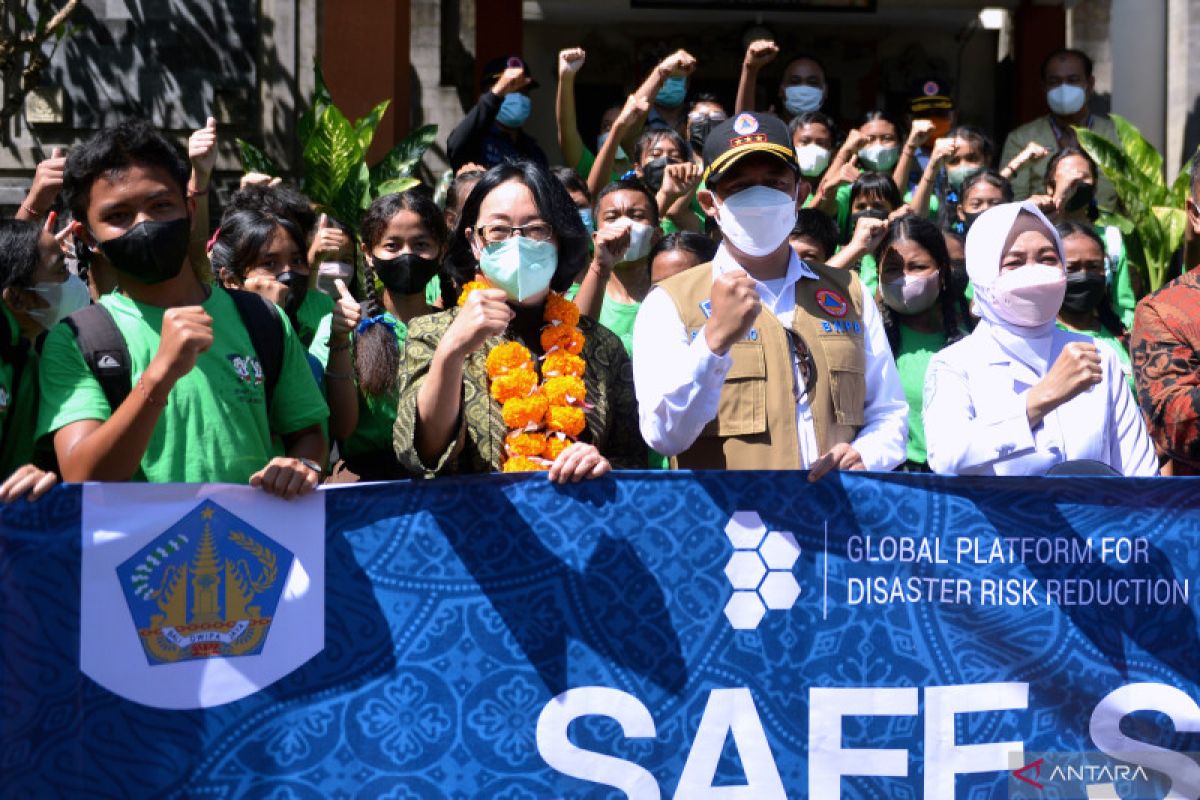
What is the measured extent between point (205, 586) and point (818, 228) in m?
3.37

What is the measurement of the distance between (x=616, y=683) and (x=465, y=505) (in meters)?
0.53

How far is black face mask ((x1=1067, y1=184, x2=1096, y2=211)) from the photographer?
7539 mm

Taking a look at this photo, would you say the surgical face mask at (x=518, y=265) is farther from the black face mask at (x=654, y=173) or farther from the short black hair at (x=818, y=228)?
the black face mask at (x=654, y=173)

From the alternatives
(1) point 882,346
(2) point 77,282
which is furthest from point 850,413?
(2) point 77,282

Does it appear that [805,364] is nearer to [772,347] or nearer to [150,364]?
[772,347]

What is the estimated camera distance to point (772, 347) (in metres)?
4.00

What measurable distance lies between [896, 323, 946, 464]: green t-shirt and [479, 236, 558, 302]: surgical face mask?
1.86 metres

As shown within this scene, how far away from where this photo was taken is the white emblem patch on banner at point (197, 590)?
11.3 ft

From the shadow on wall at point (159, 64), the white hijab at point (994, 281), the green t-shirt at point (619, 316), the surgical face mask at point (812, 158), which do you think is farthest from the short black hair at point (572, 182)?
the shadow on wall at point (159, 64)

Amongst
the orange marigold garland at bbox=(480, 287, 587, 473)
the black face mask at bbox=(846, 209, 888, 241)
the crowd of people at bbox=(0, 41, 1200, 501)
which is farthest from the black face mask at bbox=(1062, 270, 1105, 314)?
the orange marigold garland at bbox=(480, 287, 587, 473)

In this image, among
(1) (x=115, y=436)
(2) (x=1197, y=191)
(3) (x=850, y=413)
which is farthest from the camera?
(2) (x=1197, y=191)

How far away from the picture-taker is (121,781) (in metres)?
3.41

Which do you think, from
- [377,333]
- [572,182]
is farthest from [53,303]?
[572,182]

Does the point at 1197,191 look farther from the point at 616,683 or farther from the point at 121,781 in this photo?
the point at 121,781
